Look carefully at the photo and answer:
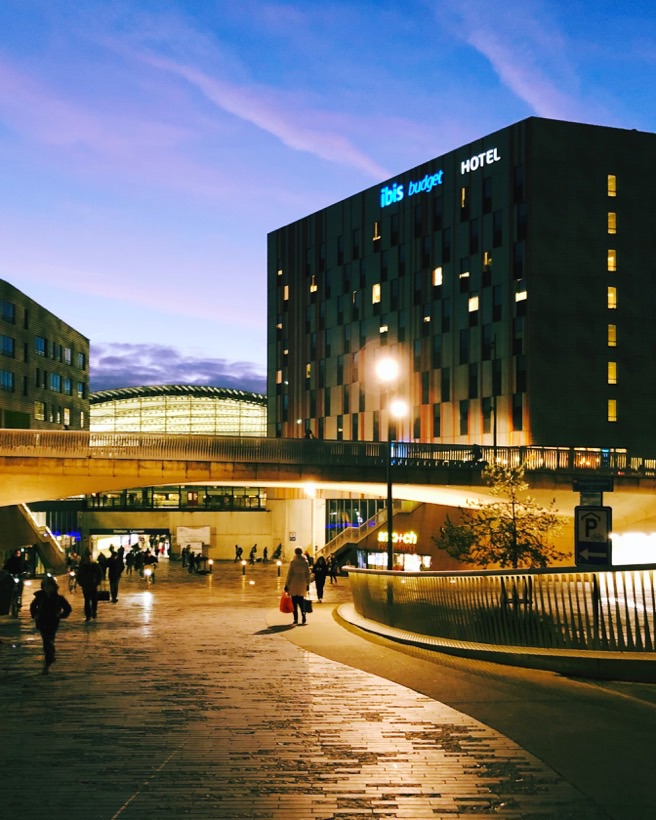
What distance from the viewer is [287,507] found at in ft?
283

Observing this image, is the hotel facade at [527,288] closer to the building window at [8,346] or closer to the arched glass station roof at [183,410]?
the building window at [8,346]

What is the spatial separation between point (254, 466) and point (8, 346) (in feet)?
150

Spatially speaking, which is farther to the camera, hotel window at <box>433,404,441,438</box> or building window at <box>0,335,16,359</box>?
building window at <box>0,335,16,359</box>

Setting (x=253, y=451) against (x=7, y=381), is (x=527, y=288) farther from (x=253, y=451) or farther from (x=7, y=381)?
(x=7, y=381)

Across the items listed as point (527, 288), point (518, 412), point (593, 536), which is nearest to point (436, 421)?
point (518, 412)

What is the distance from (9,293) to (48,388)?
44.4 feet

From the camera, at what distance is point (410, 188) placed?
266 feet

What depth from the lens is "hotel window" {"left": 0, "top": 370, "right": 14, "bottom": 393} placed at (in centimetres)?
8319

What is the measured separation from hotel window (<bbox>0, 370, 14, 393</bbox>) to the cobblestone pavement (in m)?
68.6

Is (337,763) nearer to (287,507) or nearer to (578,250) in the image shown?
(578,250)

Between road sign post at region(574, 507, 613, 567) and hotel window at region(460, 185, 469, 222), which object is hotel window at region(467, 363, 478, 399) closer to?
hotel window at region(460, 185, 469, 222)

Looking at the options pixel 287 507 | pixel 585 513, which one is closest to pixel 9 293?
pixel 287 507

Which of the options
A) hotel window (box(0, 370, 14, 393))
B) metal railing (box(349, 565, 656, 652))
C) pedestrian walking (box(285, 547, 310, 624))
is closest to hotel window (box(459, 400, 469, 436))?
hotel window (box(0, 370, 14, 393))

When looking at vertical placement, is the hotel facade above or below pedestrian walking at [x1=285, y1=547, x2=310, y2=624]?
above
